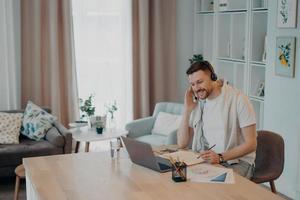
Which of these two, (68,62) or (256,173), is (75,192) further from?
(68,62)

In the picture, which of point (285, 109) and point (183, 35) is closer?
point (285, 109)

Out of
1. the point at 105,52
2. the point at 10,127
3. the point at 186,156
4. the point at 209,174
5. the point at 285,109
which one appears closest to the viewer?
the point at 209,174

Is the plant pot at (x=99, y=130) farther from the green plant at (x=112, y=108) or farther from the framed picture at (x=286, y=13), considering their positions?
the framed picture at (x=286, y=13)

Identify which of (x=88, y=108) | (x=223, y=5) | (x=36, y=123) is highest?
(x=223, y=5)

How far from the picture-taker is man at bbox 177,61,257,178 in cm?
292

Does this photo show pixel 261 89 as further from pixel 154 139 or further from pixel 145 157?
pixel 145 157

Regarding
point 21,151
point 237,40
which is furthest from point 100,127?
point 237,40

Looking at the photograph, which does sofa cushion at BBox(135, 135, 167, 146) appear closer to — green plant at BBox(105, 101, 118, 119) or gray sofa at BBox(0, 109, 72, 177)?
green plant at BBox(105, 101, 118, 119)

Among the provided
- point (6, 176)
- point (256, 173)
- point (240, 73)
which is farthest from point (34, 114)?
point (256, 173)

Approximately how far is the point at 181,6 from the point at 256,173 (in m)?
3.58

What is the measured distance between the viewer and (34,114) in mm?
5094

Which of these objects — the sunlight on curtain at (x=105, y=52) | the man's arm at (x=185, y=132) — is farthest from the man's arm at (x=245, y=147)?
the sunlight on curtain at (x=105, y=52)

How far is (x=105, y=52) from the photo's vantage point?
5.99 metres

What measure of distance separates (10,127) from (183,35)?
103 inches
